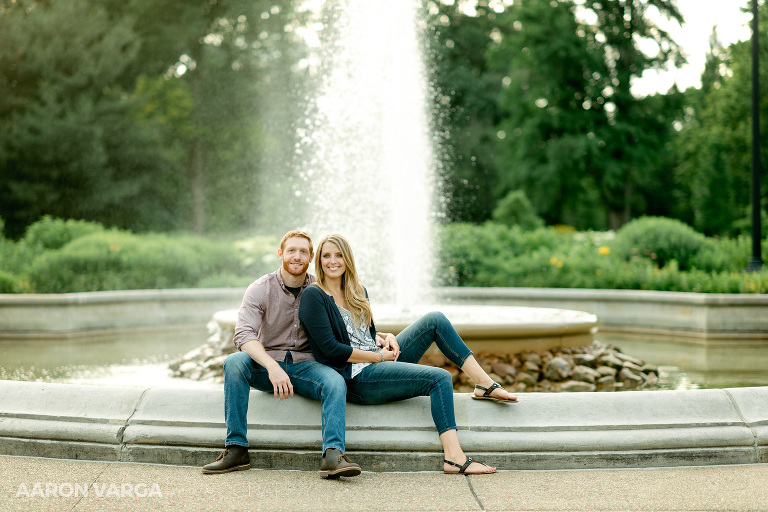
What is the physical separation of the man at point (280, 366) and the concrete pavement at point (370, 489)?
0.16 meters

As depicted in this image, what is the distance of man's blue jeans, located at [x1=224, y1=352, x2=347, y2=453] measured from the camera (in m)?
4.20

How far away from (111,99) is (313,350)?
100 feet

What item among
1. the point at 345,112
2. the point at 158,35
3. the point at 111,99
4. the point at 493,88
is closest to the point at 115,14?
the point at 158,35

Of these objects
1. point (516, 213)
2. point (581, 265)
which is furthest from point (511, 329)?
point (516, 213)

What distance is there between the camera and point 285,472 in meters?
4.29

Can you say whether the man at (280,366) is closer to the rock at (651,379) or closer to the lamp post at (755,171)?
the rock at (651,379)

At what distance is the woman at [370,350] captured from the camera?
4352 mm

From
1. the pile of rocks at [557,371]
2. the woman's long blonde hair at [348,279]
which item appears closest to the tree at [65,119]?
the pile of rocks at [557,371]

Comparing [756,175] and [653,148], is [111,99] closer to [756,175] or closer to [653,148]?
[653,148]

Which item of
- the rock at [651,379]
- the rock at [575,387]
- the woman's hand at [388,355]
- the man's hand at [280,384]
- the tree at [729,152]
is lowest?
the rock at [651,379]

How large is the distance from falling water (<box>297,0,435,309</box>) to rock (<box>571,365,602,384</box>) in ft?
17.3

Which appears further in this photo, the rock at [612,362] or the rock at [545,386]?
the rock at [612,362]

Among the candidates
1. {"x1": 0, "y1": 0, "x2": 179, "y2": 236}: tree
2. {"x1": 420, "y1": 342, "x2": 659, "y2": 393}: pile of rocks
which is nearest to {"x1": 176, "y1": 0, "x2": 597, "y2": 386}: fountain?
{"x1": 420, "y1": 342, "x2": 659, "y2": 393}: pile of rocks

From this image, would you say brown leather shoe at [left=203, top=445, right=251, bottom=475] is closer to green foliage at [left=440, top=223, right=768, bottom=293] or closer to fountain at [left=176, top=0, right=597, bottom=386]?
fountain at [left=176, top=0, right=597, bottom=386]
